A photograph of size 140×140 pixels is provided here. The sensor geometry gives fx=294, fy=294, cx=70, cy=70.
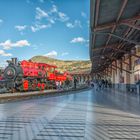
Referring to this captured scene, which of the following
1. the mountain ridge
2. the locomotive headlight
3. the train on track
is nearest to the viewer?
the train on track

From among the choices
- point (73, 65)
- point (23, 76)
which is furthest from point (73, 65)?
point (23, 76)

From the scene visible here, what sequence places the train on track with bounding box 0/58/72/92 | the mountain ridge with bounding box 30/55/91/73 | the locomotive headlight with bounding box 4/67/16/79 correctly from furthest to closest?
the mountain ridge with bounding box 30/55/91/73
the locomotive headlight with bounding box 4/67/16/79
the train on track with bounding box 0/58/72/92

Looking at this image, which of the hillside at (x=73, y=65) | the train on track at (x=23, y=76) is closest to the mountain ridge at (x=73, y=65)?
the hillside at (x=73, y=65)

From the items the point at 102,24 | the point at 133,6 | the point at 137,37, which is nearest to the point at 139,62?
the point at 137,37

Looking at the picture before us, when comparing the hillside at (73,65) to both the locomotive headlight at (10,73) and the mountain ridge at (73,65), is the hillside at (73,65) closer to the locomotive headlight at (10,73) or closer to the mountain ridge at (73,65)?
the mountain ridge at (73,65)

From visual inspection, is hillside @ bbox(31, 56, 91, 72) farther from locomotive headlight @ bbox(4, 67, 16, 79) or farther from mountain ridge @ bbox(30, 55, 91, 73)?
locomotive headlight @ bbox(4, 67, 16, 79)

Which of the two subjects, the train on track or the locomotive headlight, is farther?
the locomotive headlight

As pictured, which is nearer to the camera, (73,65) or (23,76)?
(23,76)

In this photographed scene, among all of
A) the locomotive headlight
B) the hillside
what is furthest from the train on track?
the hillside

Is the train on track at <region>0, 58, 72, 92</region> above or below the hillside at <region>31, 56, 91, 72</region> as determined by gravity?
below

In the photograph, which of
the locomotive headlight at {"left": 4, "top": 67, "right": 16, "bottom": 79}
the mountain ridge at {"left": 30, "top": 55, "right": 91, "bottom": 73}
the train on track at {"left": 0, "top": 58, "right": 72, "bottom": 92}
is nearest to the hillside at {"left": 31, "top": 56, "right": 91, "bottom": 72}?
the mountain ridge at {"left": 30, "top": 55, "right": 91, "bottom": 73}

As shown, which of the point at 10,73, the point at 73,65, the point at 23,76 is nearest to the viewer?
the point at 10,73

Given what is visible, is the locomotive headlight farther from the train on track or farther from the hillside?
the hillside

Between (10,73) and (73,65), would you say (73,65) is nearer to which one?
(73,65)
